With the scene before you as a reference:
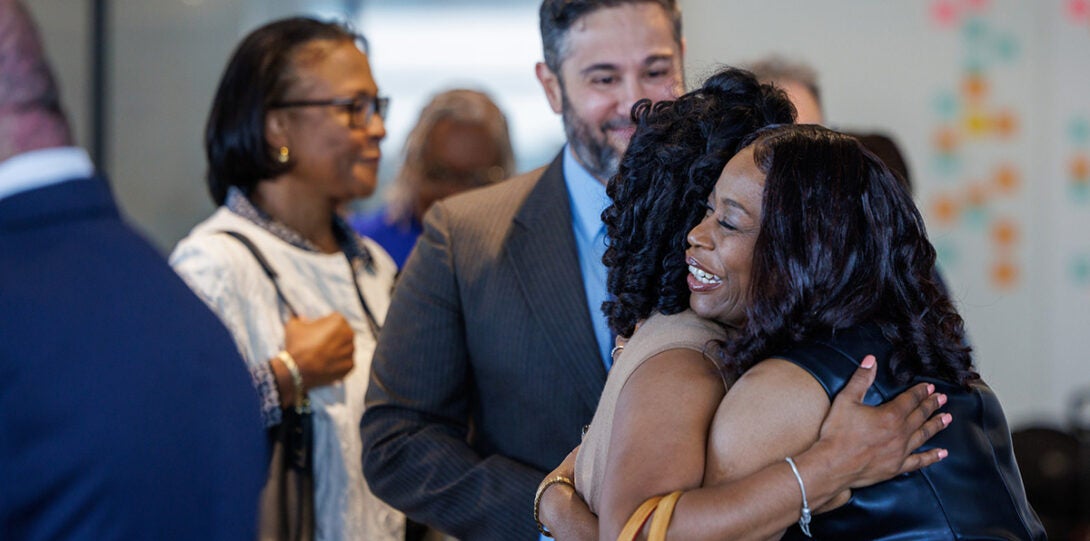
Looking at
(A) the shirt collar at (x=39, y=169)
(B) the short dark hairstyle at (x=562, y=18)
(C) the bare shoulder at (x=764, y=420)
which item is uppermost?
(A) the shirt collar at (x=39, y=169)

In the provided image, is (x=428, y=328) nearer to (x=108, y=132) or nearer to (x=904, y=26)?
(x=108, y=132)

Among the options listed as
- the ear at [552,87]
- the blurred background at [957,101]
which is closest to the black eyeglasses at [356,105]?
the ear at [552,87]

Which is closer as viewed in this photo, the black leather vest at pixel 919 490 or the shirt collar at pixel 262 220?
the black leather vest at pixel 919 490

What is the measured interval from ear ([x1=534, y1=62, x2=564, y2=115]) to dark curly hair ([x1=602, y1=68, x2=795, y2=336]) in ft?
2.01

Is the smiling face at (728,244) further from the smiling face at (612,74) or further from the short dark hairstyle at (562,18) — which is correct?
the short dark hairstyle at (562,18)

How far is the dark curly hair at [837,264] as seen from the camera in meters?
1.52

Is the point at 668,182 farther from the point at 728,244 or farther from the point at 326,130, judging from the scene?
the point at 326,130

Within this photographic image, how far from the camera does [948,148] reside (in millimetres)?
5754

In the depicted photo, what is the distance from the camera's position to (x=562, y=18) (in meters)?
2.44

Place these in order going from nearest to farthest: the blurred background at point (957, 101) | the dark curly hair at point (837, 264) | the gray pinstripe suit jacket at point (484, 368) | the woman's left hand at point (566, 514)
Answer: the dark curly hair at point (837, 264)
the woman's left hand at point (566, 514)
the gray pinstripe suit jacket at point (484, 368)
the blurred background at point (957, 101)

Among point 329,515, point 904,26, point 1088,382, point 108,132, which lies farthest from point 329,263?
point 1088,382

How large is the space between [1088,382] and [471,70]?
3140 mm

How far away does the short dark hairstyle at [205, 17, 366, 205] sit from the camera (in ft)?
9.23

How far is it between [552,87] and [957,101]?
3.74 metres
